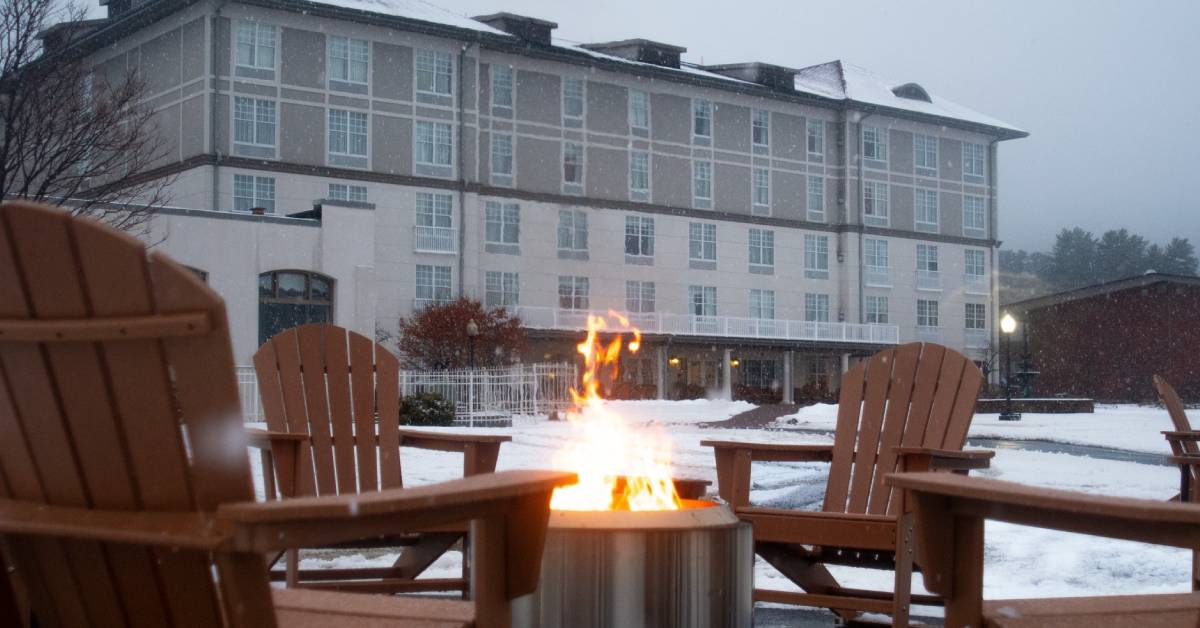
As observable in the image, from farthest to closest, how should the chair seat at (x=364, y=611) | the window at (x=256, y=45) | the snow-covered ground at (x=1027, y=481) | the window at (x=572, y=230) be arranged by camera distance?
the window at (x=572, y=230) < the window at (x=256, y=45) < the snow-covered ground at (x=1027, y=481) < the chair seat at (x=364, y=611)

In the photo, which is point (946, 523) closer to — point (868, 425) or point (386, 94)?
point (868, 425)

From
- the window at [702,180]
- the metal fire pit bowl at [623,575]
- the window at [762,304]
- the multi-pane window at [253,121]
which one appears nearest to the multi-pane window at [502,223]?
the multi-pane window at [253,121]

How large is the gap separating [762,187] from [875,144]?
513cm

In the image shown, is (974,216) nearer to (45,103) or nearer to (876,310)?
(876,310)

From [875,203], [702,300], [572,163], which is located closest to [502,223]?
[572,163]

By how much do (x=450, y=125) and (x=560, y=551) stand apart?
32.7 metres

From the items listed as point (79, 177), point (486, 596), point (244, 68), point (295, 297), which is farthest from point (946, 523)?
point (244, 68)

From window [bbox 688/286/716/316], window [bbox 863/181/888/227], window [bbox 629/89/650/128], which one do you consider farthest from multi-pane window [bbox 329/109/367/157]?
window [bbox 863/181/888/227]

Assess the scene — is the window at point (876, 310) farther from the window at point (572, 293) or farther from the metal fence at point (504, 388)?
the metal fence at point (504, 388)

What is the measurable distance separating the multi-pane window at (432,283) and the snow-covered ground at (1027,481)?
9573mm

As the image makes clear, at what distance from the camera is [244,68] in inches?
1250

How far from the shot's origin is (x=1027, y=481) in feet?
34.5

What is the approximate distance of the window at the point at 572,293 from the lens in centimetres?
3681

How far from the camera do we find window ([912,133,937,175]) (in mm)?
45250
